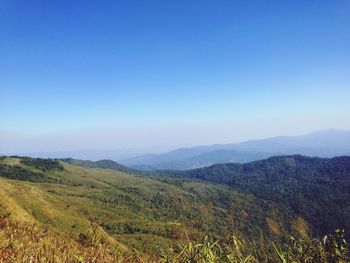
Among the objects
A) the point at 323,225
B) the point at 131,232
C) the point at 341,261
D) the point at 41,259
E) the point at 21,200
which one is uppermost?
the point at 41,259

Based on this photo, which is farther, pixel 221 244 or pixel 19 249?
pixel 221 244

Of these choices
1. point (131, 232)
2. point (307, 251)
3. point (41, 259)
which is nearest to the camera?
point (41, 259)

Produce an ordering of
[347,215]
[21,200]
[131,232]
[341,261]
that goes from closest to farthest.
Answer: [341,261], [21,200], [131,232], [347,215]

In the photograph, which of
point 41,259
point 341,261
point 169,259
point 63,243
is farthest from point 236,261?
point 63,243

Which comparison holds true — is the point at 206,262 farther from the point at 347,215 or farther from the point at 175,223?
the point at 347,215

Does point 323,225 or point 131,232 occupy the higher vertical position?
point 131,232

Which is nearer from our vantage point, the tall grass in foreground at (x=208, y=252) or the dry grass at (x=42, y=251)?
the dry grass at (x=42, y=251)

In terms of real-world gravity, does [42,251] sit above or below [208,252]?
above

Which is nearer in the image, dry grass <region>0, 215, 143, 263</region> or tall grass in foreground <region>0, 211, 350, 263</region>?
dry grass <region>0, 215, 143, 263</region>

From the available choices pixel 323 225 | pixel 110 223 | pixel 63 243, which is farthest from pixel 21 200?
pixel 323 225

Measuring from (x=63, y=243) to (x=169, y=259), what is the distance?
1.43 metres

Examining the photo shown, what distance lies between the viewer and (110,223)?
15275cm

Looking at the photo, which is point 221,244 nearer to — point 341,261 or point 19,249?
point 341,261

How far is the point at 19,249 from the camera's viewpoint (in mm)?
3342
